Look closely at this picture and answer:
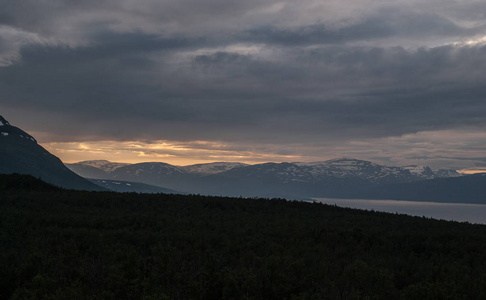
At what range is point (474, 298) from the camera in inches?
414

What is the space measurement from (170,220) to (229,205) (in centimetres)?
980

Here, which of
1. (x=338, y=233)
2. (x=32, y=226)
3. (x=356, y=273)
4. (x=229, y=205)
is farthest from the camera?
(x=229, y=205)

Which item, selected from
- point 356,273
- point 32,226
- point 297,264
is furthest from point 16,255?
point 356,273

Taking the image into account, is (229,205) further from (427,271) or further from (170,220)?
(427,271)

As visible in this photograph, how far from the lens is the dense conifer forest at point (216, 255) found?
9.48m

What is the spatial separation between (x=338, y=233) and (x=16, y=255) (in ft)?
51.2

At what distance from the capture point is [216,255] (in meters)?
14.2

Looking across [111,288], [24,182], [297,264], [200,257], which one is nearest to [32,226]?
[200,257]

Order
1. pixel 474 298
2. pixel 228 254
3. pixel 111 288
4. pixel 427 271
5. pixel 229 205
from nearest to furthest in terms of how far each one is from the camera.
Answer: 1. pixel 111 288
2. pixel 474 298
3. pixel 427 271
4. pixel 228 254
5. pixel 229 205

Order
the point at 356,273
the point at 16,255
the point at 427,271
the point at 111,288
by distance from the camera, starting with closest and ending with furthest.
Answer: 1. the point at 111,288
2. the point at 356,273
3. the point at 16,255
4. the point at 427,271

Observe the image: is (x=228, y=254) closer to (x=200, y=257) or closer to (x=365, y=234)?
(x=200, y=257)

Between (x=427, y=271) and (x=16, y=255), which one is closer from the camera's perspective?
(x=16, y=255)

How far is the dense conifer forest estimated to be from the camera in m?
9.48

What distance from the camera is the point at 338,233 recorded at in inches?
838
